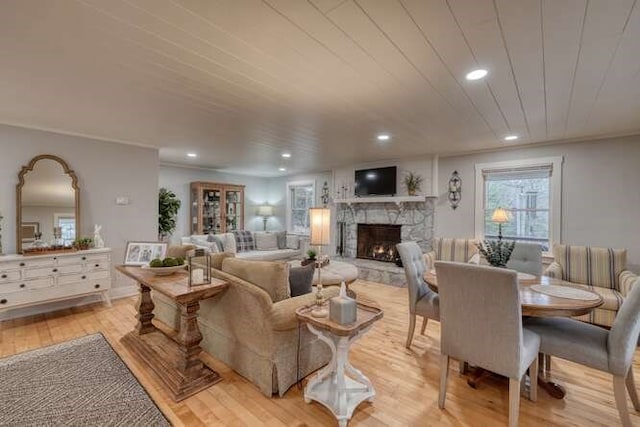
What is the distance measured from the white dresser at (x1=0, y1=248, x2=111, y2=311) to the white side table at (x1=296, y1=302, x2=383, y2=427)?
3280mm

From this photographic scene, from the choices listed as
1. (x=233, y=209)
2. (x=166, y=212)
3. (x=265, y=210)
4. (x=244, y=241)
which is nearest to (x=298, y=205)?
(x=265, y=210)

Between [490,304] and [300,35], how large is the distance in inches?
76.7

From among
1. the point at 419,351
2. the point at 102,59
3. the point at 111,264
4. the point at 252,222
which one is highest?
the point at 102,59

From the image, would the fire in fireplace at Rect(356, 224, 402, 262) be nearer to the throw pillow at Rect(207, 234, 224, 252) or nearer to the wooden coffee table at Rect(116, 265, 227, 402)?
the throw pillow at Rect(207, 234, 224, 252)

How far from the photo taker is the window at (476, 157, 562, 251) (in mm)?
4223

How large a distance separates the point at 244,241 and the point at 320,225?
4906mm

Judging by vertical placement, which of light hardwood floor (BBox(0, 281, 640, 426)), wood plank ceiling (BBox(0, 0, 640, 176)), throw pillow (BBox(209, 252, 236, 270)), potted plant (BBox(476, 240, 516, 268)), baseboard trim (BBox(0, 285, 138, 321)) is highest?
wood plank ceiling (BBox(0, 0, 640, 176))

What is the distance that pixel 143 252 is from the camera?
3.14 m

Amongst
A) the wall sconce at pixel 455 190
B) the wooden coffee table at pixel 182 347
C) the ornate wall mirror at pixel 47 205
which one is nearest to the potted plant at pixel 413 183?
the wall sconce at pixel 455 190

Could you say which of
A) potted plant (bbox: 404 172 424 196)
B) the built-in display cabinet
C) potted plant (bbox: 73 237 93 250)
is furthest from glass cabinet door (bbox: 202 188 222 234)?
potted plant (bbox: 404 172 424 196)

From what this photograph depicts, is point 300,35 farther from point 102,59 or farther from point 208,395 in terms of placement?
point 208,395

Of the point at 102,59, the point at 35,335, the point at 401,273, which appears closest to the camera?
the point at 102,59

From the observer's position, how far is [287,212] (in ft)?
26.0

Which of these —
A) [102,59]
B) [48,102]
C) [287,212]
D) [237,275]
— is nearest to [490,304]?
[237,275]
